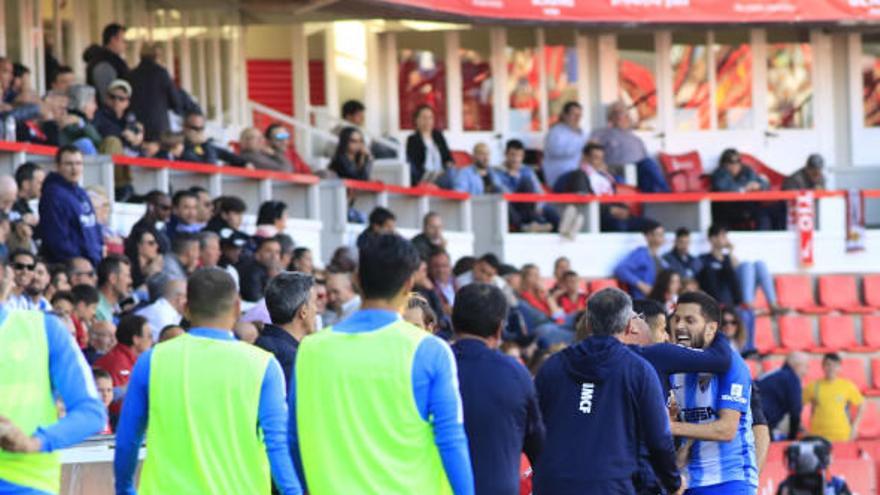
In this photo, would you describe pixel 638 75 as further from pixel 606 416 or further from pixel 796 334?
pixel 606 416

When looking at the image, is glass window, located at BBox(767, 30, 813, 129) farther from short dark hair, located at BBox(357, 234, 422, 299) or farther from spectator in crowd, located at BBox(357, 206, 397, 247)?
short dark hair, located at BBox(357, 234, 422, 299)

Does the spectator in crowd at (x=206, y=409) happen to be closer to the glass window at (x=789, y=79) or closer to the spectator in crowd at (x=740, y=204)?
the spectator in crowd at (x=740, y=204)

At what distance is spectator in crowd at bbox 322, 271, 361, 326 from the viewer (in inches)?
664

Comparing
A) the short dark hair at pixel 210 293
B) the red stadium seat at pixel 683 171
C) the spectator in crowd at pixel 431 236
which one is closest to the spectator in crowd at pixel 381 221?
the spectator in crowd at pixel 431 236

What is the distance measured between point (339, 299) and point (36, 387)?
9.44 meters

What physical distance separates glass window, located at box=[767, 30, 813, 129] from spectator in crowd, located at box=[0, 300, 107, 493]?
78.9 ft

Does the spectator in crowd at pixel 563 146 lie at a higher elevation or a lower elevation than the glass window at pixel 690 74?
lower

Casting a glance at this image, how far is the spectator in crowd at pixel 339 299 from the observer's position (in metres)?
16.9

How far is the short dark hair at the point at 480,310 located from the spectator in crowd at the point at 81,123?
35.2 ft

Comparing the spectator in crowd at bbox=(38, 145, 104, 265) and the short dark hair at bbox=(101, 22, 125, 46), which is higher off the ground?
the short dark hair at bbox=(101, 22, 125, 46)

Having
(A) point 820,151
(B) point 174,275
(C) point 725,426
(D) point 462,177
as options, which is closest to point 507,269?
(D) point 462,177

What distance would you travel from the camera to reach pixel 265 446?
305 inches

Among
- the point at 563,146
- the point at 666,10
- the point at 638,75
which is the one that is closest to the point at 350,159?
the point at 563,146

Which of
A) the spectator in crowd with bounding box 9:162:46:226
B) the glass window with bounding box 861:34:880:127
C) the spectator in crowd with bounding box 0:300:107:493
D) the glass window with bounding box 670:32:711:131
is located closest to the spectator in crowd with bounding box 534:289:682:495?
the spectator in crowd with bounding box 0:300:107:493
